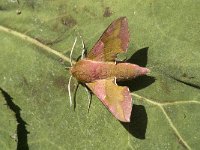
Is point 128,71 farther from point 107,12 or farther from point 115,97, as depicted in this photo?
point 107,12

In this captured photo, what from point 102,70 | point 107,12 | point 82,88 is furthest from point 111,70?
point 107,12

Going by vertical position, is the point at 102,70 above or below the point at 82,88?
above

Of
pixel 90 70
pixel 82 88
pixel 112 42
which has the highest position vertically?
pixel 112 42

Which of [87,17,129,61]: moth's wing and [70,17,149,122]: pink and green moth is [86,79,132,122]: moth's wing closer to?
[70,17,149,122]: pink and green moth

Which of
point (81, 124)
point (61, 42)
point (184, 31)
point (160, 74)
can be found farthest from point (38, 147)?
point (184, 31)

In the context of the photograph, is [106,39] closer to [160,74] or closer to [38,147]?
[160,74]

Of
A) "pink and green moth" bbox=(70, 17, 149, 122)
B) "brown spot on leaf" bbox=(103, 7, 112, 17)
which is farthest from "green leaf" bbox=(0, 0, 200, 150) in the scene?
"pink and green moth" bbox=(70, 17, 149, 122)
